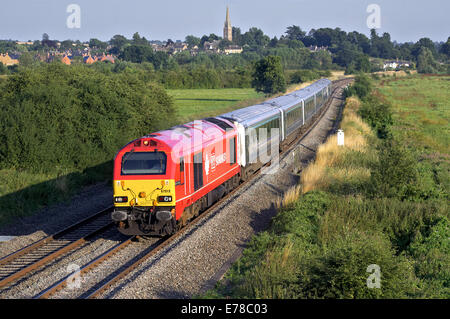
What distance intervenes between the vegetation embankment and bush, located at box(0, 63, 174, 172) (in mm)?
9820

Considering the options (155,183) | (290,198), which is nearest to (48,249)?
(155,183)

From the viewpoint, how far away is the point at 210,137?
1568cm

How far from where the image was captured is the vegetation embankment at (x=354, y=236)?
8828mm

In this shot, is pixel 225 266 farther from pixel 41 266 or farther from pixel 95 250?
pixel 41 266

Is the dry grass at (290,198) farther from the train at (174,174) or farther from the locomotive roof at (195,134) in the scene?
the locomotive roof at (195,134)

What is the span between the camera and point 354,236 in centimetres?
1074

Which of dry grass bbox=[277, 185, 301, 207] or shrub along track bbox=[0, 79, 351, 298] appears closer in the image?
shrub along track bbox=[0, 79, 351, 298]

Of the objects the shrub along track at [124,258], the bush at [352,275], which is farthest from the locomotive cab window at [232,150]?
the bush at [352,275]

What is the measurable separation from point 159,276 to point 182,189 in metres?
2.97

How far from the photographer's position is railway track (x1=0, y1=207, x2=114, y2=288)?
11.6 metres

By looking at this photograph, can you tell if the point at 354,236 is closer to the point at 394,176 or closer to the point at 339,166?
the point at 394,176

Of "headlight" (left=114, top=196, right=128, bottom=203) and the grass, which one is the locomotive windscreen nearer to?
"headlight" (left=114, top=196, right=128, bottom=203)

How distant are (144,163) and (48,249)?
355 centimetres

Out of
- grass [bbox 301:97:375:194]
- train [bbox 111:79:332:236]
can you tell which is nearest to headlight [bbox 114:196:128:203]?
train [bbox 111:79:332:236]
